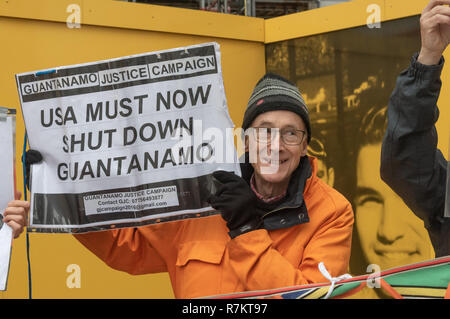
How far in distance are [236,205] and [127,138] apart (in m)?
0.54

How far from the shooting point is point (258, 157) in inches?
88.4

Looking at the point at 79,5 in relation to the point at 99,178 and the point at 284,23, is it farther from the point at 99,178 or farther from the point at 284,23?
the point at 99,178

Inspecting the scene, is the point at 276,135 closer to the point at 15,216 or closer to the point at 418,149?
the point at 418,149

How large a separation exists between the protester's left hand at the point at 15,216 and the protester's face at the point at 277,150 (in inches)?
35.6

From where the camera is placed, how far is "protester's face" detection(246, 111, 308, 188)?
2193 millimetres

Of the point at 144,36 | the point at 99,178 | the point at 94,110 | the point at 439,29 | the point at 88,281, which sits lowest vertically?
the point at 88,281

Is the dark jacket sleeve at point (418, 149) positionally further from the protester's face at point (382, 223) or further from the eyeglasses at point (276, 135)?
the protester's face at point (382, 223)

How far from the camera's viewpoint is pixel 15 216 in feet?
7.20

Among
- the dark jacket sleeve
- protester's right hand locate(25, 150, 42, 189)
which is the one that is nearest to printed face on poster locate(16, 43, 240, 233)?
protester's right hand locate(25, 150, 42, 189)

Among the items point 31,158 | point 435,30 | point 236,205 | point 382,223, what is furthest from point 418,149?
point 382,223
